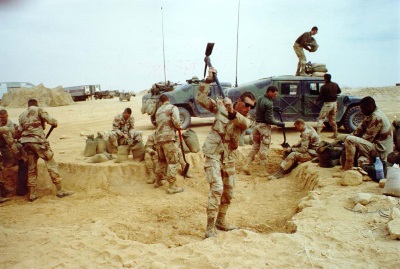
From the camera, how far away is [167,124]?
635 cm

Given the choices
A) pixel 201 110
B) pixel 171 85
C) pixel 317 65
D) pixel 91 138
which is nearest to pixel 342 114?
pixel 317 65

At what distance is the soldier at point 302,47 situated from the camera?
1088 centimetres

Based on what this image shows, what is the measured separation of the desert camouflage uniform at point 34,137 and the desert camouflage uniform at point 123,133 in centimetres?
173

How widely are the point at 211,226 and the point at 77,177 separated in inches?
155

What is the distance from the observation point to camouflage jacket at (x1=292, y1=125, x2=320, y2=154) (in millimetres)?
7104

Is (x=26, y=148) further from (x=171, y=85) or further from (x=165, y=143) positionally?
(x=171, y=85)

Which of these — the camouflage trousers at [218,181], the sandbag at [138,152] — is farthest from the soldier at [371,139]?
the sandbag at [138,152]

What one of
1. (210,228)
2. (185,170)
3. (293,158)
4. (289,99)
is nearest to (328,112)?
(289,99)

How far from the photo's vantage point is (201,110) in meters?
11.7

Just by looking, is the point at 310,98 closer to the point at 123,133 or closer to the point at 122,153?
the point at 123,133

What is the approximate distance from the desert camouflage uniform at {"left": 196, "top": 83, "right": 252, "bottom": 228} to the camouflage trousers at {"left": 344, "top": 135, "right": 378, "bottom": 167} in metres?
2.40

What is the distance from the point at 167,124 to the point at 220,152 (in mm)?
2221

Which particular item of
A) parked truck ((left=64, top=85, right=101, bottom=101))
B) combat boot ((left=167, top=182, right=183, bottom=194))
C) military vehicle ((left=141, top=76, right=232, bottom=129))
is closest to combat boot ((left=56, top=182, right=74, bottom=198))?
combat boot ((left=167, top=182, right=183, bottom=194))

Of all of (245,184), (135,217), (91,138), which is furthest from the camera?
(91,138)
